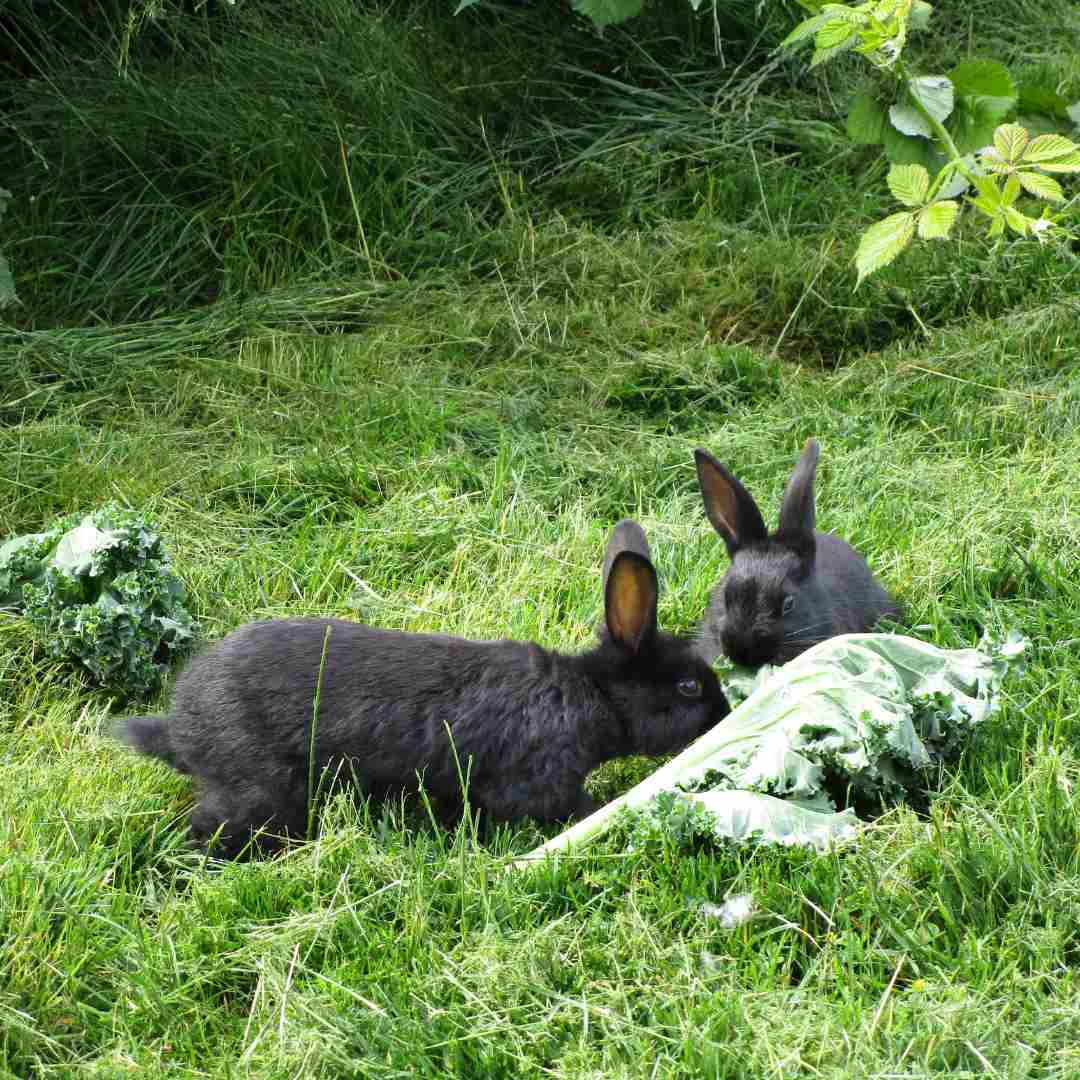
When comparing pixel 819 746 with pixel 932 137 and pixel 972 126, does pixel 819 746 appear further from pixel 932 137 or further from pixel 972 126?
pixel 972 126

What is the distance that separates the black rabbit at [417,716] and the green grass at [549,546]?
0.49 feet

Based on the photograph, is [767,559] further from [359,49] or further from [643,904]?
[359,49]

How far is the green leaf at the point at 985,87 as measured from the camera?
17.0 feet

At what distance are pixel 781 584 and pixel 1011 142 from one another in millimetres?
1342

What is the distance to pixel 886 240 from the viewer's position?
13.5ft

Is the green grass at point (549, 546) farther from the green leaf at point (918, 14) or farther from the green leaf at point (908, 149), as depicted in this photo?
the green leaf at point (918, 14)

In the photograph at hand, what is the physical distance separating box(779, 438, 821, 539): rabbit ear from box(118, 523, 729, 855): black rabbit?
647 mm

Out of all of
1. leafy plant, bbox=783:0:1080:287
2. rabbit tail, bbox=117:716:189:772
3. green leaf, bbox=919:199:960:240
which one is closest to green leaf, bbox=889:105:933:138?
leafy plant, bbox=783:0:1080:287

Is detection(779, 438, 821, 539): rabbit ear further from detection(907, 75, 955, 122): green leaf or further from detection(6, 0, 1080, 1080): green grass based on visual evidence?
detection(907, 75, 955, 122): green leaf

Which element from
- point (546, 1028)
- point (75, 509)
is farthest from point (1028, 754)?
point (75, 509)

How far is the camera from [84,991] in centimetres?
306

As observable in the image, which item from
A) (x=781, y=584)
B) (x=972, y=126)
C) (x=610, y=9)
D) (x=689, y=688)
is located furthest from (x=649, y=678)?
(x=610, y=9)

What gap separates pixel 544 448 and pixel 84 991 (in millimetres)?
2965

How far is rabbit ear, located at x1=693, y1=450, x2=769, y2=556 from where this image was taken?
437 cm
